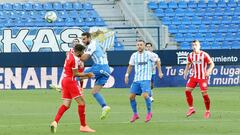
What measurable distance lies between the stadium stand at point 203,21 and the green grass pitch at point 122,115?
9483 mm

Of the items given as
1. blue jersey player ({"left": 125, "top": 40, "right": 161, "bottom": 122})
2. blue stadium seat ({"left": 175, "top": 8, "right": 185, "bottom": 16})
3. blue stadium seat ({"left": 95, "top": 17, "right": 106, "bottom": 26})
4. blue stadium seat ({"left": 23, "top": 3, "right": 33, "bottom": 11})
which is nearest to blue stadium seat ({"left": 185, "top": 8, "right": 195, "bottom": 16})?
blue stadium seat ({"left": 175, "top": 8, "right": 185, "bottom": 16})

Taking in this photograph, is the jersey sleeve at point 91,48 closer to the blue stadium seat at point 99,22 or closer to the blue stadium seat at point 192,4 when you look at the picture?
the blue stadium seat at point 99,22

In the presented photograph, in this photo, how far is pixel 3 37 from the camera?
3550cm

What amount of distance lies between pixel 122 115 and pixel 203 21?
22571mm

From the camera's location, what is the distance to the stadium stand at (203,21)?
4166cm

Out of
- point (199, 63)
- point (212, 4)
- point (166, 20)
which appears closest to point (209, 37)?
point (166, 20)

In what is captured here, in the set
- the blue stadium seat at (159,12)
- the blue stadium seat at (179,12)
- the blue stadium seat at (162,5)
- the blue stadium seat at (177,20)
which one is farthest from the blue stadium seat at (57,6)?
the blue stadium seat at (179,12)

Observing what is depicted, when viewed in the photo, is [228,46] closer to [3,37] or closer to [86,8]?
[86,8]

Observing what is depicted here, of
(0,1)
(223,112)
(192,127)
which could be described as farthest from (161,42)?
(192,127)

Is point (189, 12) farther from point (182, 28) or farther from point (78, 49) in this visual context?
point (78, 49)

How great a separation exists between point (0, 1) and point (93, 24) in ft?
19.0

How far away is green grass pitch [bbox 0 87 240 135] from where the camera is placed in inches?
674

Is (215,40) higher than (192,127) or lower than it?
higher

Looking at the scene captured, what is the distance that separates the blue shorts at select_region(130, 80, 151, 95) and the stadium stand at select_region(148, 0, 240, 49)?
2067 cm
